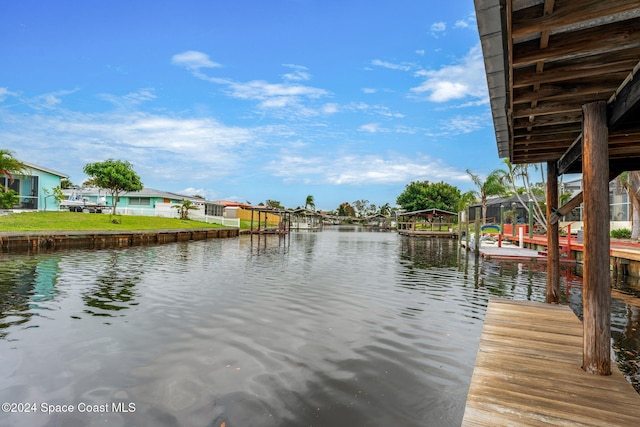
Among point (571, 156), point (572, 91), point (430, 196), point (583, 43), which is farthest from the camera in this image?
point (430, 196)

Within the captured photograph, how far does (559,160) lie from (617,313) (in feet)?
17.1

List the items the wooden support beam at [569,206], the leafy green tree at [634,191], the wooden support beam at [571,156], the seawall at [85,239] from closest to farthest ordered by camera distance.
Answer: the wooden support beam at [571,156], the wooden support beam at [569,206], the leafy green tree at [634,191], the seawall at [85,239]

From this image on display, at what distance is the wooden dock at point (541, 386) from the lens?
3072 mm

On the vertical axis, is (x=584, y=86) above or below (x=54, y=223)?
above

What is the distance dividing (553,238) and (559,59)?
18.3ft

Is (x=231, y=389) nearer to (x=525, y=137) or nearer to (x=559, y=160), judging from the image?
(x=525, y=137)

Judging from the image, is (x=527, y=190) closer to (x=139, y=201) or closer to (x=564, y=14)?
(x=564, y=14)

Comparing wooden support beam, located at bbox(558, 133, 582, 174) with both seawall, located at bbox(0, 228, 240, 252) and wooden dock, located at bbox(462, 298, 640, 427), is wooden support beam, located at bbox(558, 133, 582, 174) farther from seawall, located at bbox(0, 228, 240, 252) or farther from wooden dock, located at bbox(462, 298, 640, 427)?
seawall, located at bbox(0, 228, 240, 252)

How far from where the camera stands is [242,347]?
6512 mm

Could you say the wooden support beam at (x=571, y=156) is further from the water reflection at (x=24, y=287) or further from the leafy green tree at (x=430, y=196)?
the leafy green tree at (x=430, y=196)

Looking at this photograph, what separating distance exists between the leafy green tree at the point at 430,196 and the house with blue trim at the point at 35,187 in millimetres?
61303

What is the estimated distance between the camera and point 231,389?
4.91 metres

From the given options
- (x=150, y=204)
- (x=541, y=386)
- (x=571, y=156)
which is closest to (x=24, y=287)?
(x=541, y=386)

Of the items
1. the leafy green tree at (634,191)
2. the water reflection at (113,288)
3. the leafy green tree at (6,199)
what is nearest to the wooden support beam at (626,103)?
the water reflection at (113,288)
